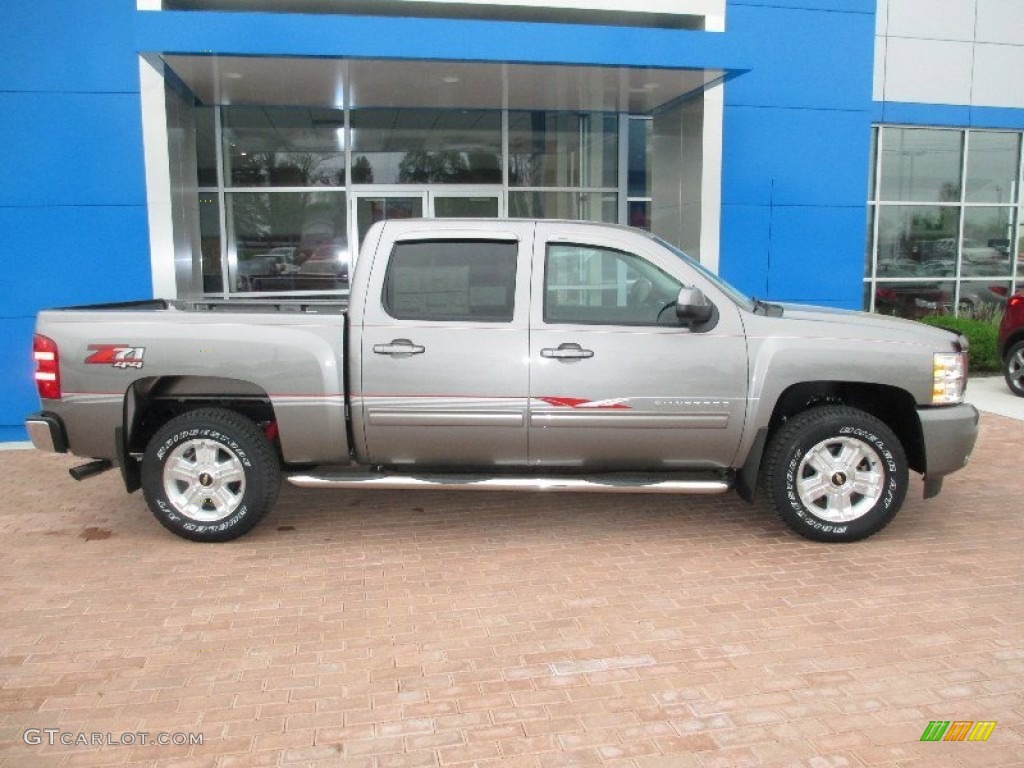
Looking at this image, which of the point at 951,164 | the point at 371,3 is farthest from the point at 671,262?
the point at 951,164

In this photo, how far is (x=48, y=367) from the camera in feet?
18.3

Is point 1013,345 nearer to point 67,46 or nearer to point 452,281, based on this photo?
point 452,281

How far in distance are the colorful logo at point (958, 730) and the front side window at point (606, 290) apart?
2.78 metres

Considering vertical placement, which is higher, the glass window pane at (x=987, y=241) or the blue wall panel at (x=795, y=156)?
the blue wall panel at (x=795, y=156)

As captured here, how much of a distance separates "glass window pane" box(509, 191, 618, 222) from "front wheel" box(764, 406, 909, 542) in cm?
781

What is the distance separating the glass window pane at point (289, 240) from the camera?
12.2 meters

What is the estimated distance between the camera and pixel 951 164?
14.8 metres

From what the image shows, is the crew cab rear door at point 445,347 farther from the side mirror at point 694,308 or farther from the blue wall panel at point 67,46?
the blue wall panel at point 67,46

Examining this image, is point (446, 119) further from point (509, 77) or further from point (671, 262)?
point (671, 262)

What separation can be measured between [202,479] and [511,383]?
6.97 ft

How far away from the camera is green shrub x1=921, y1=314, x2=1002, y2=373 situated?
517 inches

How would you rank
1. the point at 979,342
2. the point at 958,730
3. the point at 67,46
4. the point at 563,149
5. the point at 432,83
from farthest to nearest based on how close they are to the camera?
the point at 979,342
the point at 563,149
the point at 432,83
the point at 67,46
the point at 958,730

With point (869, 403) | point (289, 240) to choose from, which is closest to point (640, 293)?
point (869, 403)

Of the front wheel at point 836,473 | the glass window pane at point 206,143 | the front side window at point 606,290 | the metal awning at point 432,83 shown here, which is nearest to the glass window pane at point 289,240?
the glass window pane at point 206,143
